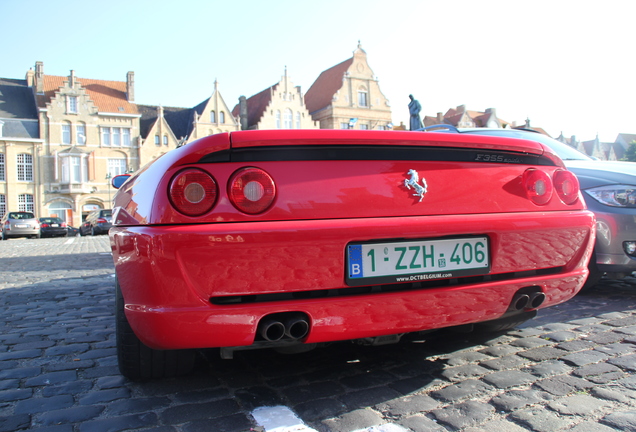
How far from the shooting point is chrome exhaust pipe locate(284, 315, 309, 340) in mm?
1864

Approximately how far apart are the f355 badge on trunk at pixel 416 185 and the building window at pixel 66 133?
50.0 meters

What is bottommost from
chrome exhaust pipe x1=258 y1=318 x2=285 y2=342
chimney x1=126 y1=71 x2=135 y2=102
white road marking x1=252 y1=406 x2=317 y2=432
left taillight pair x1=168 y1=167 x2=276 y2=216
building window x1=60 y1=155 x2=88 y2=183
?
white road marking x1=252 y1=406 x2=317 y2=432

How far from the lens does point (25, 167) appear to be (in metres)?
45.0

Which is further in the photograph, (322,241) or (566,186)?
(566,186)

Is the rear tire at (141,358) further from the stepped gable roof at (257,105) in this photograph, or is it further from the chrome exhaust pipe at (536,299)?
the stepped gable roof at (257,105)

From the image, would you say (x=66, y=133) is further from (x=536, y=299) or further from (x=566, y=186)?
(x=536, y=299)

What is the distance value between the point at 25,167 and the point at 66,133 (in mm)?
4629

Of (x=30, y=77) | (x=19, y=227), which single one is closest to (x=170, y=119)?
(x=30, y=77)

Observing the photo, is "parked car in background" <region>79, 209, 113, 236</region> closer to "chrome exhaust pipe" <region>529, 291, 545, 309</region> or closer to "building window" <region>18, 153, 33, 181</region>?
"building window" <region>18, 153, 33, 181</region>

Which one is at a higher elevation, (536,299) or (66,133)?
(66,133)

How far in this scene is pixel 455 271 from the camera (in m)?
2.14

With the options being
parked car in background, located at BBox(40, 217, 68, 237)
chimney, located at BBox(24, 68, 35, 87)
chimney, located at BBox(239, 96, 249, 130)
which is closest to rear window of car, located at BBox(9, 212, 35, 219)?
parked car in background, located at BBox(40, 217, 68, 237)

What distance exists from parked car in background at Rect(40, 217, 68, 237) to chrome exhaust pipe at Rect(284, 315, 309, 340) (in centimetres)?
3201

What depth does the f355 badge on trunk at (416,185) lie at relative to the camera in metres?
2.10
